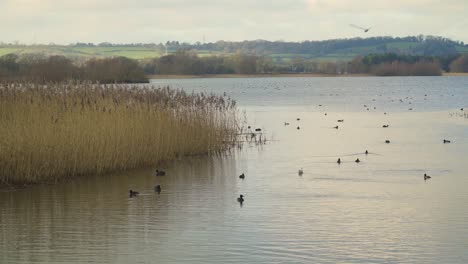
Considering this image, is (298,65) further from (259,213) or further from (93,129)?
(259,213)

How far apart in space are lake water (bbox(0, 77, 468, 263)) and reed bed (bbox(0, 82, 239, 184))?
0.46 metres

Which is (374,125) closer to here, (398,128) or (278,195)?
(398,128)

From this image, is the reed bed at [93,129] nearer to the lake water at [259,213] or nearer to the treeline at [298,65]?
the lake water at [259,213]

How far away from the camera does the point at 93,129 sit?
18.7 meters

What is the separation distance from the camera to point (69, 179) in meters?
18.1

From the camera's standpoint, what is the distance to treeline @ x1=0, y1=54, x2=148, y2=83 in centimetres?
3938

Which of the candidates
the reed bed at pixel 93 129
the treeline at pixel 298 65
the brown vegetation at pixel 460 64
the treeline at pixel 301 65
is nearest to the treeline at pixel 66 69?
the reed bed at pixel 93 129

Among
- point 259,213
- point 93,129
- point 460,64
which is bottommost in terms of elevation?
point 259,213

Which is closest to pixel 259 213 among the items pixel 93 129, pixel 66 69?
pixel 93 129

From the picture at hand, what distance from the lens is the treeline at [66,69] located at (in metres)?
39.4

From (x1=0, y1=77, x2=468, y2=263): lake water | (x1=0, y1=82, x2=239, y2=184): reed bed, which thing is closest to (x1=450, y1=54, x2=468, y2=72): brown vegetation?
(x1=0, y1=77, x2=468, y2=263): lake water

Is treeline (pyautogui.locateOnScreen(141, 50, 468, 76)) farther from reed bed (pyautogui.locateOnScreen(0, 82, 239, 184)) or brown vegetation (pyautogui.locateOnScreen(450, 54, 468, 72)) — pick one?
reed bed (pyautogui.locateOnScreen(0, 82, 239, 184))

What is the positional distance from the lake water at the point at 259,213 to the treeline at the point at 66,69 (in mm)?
6166

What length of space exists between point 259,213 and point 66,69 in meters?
32.1
